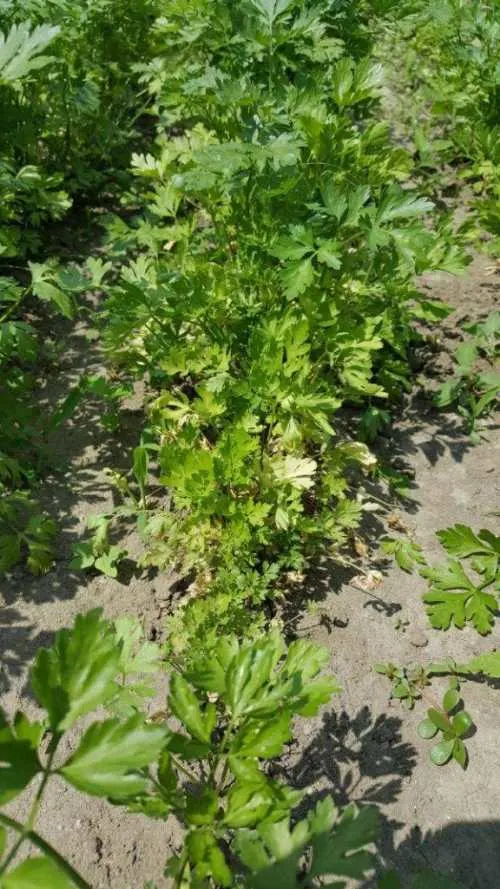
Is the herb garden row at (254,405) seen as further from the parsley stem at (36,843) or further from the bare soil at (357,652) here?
the parsley stem at (36,843)

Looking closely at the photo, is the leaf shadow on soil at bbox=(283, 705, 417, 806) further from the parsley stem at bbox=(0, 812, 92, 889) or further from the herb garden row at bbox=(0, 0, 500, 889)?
the parsley stem at bbox=(0, 812, 92, 889)

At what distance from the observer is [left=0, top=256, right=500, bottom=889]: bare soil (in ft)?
6.88

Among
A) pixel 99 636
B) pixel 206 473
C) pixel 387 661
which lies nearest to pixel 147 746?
pixel 99 636

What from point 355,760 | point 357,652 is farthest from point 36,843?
point 357,652

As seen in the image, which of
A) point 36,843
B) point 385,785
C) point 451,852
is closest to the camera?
point 36,843

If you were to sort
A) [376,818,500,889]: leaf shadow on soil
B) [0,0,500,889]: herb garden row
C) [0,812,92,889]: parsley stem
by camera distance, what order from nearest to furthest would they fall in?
[0,812,92,889]: parsley stem → [0,0,500,889]: herb garden row → [376,818,500,889]: leaf shadow on soil

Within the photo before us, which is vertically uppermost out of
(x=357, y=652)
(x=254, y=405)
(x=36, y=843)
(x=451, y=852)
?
(x=36, y=843)

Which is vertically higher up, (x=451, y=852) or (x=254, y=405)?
(x=254, y=405)

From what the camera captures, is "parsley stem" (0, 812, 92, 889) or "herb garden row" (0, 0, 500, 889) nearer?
"parsley stem" (0, 812, 92, 889)

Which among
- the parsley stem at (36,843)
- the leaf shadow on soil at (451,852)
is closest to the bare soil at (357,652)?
the leaf shadow on soil at (451,852)

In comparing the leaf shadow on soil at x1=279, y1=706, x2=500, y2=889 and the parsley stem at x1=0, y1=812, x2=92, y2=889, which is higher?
the parsley stem at x1=0, y1=812, x2=92, y2=889

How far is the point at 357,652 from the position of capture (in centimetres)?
253

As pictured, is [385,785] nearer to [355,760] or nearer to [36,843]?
[355,760]

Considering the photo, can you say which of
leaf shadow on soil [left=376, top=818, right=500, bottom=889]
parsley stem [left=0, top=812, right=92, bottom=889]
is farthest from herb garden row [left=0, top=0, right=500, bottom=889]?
parsley stem [left=0, top=812, right=92, bottom=889]
